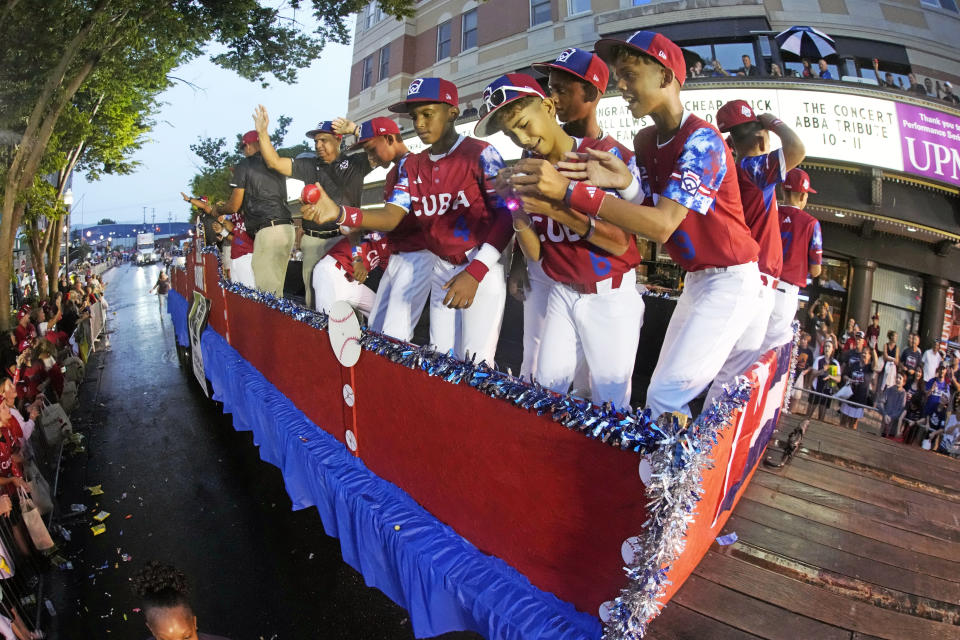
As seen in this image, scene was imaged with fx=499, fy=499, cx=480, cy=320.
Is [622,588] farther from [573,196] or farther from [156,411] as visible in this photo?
[156,411]

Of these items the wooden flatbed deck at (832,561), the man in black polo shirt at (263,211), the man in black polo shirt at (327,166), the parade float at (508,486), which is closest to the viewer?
the parade float at (508,486)

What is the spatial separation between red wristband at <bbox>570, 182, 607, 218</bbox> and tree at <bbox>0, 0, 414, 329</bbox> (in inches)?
343

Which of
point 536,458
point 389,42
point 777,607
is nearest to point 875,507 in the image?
point 777,607

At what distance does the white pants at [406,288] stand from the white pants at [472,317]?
0.14m

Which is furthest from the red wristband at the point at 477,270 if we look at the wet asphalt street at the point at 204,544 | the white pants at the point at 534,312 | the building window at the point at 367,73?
the building window at the point at 367,73

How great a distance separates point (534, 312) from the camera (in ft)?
10.1

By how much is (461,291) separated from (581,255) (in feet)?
2.29

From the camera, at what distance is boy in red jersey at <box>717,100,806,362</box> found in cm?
300

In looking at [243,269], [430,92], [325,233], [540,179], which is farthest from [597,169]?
[243,269]

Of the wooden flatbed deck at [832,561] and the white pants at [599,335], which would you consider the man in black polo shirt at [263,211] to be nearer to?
the white pants at [599,335]

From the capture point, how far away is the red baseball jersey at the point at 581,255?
2495mm

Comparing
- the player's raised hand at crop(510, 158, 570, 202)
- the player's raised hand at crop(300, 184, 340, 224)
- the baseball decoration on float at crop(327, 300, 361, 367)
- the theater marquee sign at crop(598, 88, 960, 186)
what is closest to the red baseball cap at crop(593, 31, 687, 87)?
the player's raised hand at crop(510, 158, 570, 202)

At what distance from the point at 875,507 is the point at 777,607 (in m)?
1.40

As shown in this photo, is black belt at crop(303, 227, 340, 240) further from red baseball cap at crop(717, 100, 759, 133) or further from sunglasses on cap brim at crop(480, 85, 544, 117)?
red baseball cap at crop(717, 100, 759, 133)
